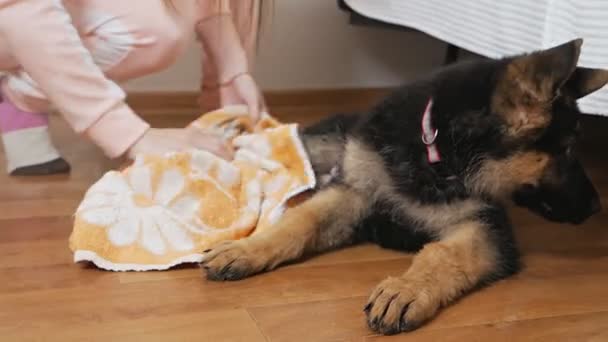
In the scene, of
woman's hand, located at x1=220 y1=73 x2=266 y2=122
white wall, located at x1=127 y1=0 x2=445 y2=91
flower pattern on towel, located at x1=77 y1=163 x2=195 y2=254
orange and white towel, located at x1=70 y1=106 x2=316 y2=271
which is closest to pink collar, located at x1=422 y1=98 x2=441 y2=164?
orange and white towel, located at x1=70 y1=106 x2=316 y2=271

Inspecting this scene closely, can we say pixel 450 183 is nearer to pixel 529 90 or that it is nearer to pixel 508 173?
pixel 508 173

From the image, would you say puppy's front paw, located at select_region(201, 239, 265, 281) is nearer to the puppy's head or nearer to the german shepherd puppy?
the german shepherd puppy

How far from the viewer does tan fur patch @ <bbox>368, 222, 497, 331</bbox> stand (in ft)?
3.87

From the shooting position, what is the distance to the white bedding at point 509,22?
1.44 m

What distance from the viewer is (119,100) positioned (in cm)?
160

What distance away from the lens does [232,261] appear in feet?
4.29

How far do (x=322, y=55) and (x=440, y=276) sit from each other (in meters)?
1.68

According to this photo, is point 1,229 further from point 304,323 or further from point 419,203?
point 419,203

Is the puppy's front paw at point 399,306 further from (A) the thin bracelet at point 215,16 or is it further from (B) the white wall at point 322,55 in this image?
(B) the white wall at point 322,55

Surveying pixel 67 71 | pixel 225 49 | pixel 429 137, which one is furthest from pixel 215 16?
pixel 429 137

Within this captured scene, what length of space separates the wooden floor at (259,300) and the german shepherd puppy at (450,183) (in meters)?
0.04

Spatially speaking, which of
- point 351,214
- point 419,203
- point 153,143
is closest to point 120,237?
point 153,143

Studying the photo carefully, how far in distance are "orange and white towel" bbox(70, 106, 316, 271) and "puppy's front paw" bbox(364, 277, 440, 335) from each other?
37 centimetres

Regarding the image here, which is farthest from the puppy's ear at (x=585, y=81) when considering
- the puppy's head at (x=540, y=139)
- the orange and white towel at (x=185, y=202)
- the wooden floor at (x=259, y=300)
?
the orange and white towel at (x=185, y=202)
